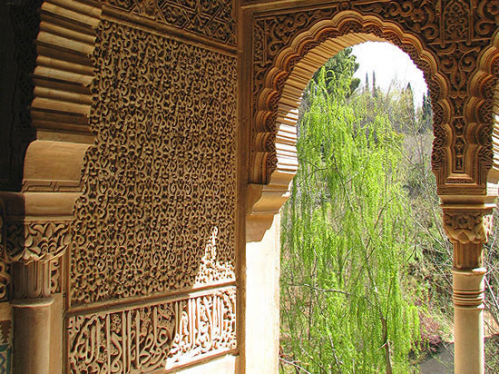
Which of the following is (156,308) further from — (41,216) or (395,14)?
(395,14)

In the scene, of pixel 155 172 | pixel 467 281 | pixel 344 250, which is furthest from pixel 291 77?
pixel 344 250

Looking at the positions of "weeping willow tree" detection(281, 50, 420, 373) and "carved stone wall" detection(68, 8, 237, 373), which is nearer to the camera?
"carved stone wall" detection(68, 8, 237, 373)

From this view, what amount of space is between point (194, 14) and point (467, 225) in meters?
1.88

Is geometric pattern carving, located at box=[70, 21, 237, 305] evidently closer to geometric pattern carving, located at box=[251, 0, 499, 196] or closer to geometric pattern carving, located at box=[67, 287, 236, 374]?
geometric pattern carving, located at box=[67, 287, 236, 374]

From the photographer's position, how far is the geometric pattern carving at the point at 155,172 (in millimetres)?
2646

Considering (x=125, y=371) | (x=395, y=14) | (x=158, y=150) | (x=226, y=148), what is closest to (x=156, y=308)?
(x=125, y=371)

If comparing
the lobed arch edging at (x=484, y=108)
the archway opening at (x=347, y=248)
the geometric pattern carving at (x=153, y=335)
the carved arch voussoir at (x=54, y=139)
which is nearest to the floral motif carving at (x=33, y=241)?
the carved arch voussoir at (x=54, y=139)

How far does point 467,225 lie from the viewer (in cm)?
289

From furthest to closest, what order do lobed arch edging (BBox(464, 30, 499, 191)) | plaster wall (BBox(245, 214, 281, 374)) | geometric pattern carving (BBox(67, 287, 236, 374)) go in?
1. plaster wall (BBox(245, 214, 281, 374))
2. lobed arch edging (BBox(464, 30, 499, 191))
3. geometric pattern carving (BBox(67, 287, 236, 374))

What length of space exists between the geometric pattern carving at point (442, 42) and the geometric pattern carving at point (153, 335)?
1.48 metres

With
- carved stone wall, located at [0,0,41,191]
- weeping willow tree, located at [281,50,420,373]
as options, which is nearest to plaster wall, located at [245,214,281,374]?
carved stone wall, located at [0,0,41,191]

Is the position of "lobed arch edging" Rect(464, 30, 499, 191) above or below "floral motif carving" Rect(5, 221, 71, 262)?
above

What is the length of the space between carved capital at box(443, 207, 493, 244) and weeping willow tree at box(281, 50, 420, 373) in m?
4.04

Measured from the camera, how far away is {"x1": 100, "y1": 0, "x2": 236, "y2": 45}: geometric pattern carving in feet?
9.45
